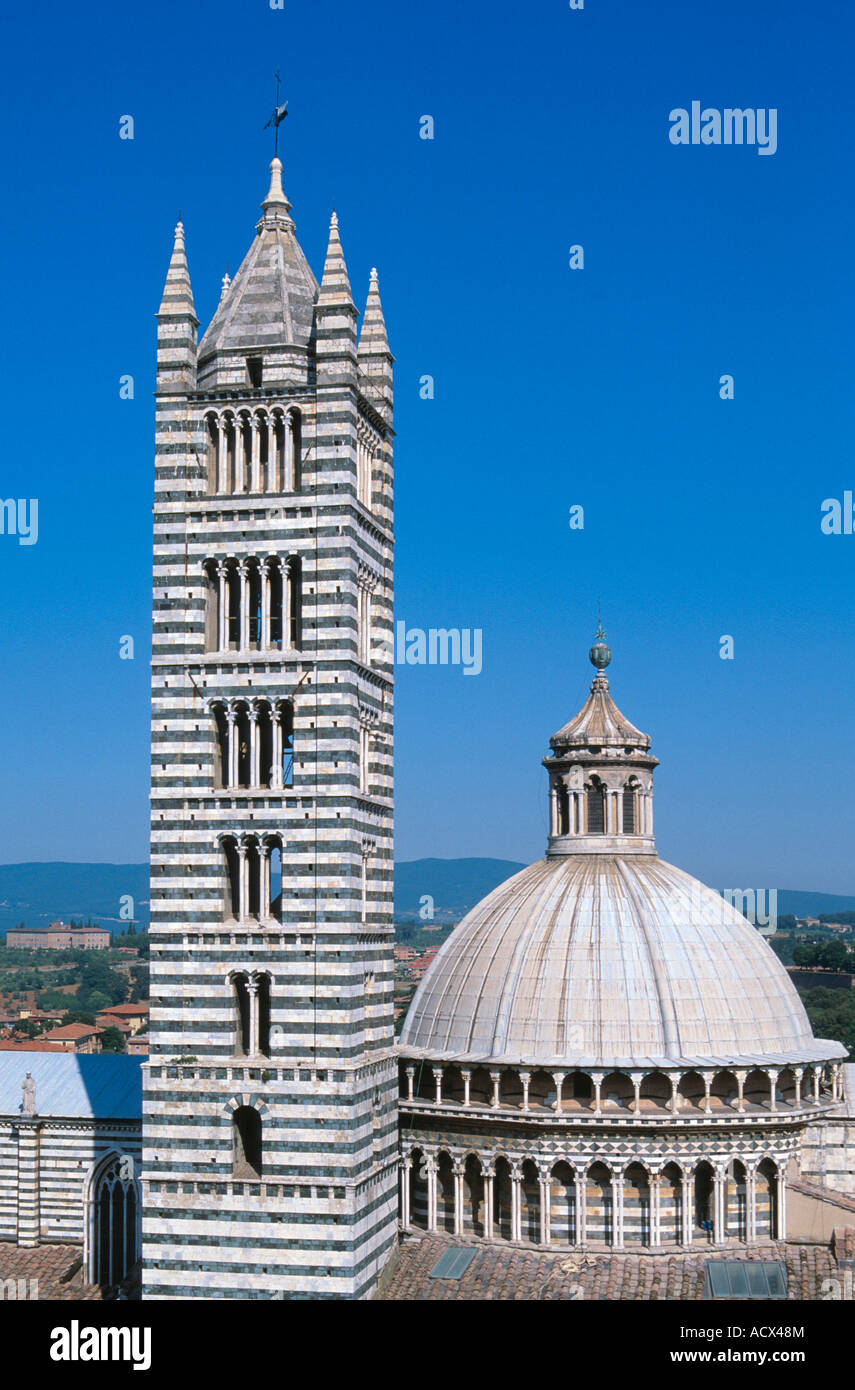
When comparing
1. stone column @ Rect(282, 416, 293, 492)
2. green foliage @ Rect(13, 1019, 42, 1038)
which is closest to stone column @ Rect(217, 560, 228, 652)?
stone column @ Rect(282, 416, 293, 492)

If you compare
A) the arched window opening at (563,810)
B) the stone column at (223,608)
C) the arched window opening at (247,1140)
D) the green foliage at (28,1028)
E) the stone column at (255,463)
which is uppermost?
the stone column at (255,463)

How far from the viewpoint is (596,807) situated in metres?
56.6

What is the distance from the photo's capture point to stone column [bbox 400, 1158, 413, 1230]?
49.7 meters

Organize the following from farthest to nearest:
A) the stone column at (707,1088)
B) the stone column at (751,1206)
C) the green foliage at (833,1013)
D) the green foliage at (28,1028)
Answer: the green foliage at (28,1028), the green foliage at (833,1013), the stone column at (751,1206), the stone column at (707,1088)

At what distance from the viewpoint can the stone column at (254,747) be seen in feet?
144

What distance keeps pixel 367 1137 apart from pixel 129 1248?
13.7m

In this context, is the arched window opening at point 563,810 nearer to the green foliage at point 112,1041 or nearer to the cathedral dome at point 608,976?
the cathedral dome at point 608,976

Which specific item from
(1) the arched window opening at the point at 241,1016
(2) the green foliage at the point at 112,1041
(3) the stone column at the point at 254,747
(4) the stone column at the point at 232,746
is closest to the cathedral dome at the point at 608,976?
(1) the arched window opening at the point at 241,1016

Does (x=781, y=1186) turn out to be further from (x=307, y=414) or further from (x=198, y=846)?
(x=307, y=414)

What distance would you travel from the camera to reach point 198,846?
144 feet

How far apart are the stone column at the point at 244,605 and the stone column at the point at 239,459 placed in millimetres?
2035

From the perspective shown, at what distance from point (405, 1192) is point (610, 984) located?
8.36 meters
